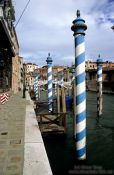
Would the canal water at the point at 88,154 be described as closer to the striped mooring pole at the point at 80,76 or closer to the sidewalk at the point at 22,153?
the striped mooring pole at the point at 80,76

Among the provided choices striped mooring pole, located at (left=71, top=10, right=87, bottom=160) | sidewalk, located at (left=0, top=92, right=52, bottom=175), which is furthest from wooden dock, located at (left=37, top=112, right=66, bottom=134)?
striped mooring pole, located at (left=71, top=10, right=87, bottom=160)

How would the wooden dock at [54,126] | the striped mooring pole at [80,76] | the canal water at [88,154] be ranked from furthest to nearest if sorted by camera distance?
the wooden dock at [54,126] → the canal water at [88,154] → the striped mooring pole at [80,76]

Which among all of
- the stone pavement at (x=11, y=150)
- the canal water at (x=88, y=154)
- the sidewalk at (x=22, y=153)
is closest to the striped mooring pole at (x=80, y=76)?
the canal water at (x=88, y=154)

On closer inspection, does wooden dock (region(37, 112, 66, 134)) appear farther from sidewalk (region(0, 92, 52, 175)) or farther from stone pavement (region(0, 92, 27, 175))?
sidewalk (region(0, 92, 52, 175))

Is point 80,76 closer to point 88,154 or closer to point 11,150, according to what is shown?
point 11,150

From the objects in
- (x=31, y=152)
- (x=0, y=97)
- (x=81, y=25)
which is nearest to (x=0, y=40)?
(x=0, y=97)

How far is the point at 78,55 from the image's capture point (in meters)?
5.46

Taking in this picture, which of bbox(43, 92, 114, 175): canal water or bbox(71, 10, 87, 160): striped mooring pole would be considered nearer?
bbox(71, 10, 87, 160): striped mooring pole

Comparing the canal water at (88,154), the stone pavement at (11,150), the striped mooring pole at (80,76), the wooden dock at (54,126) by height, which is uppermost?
the striped mooring pole at (80,76)

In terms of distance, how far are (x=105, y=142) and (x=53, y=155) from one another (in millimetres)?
2614

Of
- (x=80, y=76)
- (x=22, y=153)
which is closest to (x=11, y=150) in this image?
(x=22, y=153)

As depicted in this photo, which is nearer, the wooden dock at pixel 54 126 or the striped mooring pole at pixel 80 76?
the striped mooring pole at pixel 80 76

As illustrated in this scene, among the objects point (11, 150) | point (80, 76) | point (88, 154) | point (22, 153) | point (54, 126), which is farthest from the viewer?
point (54, 126)

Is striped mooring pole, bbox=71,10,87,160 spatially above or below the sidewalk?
above
